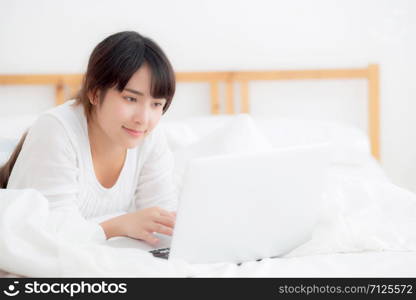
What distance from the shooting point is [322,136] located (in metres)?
2.10

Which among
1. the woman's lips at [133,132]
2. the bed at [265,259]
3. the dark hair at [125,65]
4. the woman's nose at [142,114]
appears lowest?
the bed at [265,259]

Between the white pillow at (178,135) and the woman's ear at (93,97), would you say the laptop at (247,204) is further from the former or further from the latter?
the white pillow at (178,135)

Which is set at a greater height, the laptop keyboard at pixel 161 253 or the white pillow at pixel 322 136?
the white pillow at pixel 322 136

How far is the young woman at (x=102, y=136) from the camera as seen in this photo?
114 cm

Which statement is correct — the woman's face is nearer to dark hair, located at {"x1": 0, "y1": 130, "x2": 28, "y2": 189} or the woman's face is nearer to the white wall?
dark hair, located at {"x1": 0, "y1": 130, "x2": 28, "y2": 189}

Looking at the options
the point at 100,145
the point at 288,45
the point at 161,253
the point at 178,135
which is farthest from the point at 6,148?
the point at 288,45

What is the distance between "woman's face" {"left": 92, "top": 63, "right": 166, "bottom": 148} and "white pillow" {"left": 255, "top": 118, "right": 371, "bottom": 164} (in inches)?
35.0

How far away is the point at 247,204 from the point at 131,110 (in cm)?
37

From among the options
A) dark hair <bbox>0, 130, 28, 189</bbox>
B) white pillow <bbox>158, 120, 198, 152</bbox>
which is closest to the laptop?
dark hair <bbox>0, 130, 28, 189</bbox>

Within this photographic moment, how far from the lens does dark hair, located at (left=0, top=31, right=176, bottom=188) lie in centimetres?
114

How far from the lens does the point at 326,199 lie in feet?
4.51

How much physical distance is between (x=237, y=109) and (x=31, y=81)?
3.02 ft

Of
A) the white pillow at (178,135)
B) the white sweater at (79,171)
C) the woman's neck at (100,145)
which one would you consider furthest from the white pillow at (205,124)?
the woman's neck at (100,145)

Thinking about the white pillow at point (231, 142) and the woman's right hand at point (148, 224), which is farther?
the white pillow at point (231, 142)
